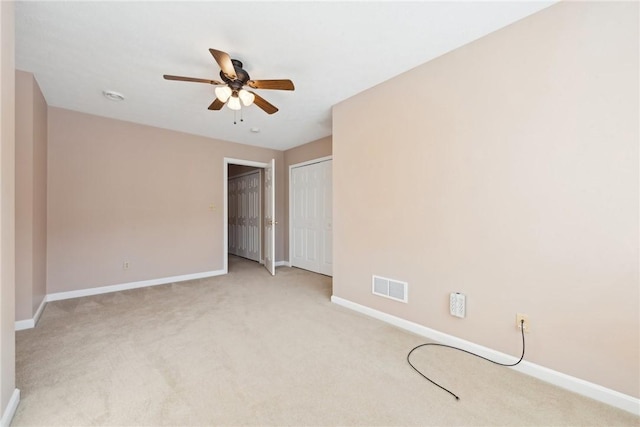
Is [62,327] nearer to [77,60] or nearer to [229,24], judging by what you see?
[77,60]

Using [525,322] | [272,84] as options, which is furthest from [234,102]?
[525,322]

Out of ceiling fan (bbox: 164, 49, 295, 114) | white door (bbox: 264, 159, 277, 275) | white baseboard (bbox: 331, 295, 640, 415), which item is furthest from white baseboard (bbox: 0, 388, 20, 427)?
white door (bbox: 264, 159, 277, 275)

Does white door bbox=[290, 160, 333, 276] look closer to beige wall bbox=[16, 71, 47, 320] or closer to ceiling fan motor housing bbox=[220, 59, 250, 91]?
ceiling fan motor housing bbox=[220, 59, 250, 91]

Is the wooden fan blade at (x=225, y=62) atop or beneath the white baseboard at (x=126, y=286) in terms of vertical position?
atop

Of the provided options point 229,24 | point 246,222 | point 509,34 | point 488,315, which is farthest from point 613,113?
point 246,222

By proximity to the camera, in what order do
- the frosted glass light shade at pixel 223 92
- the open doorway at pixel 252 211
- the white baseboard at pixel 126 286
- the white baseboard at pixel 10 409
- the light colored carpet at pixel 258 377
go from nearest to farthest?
the white baseboard at pixel 10 409, the light colored carpet at pixel 258 377, the frosted glass light shade at pixel 223 92, the white baseboard at pixel 126 286, the open doorway at pixel 252 211

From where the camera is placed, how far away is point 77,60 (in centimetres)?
239

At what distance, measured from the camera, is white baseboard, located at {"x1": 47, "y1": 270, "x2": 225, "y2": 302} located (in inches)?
137

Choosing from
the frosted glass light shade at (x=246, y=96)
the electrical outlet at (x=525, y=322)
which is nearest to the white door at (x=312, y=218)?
the frosted glass light shade at (x=246, y=96)

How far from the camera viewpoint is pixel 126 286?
12.9 feet

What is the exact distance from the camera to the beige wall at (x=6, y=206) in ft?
4.52

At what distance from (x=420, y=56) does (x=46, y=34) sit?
300cm

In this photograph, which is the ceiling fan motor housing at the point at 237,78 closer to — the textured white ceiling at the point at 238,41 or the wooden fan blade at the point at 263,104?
the textured white ceiling at the point at 238,41

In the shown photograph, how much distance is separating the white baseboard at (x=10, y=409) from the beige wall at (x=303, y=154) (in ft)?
14.0
